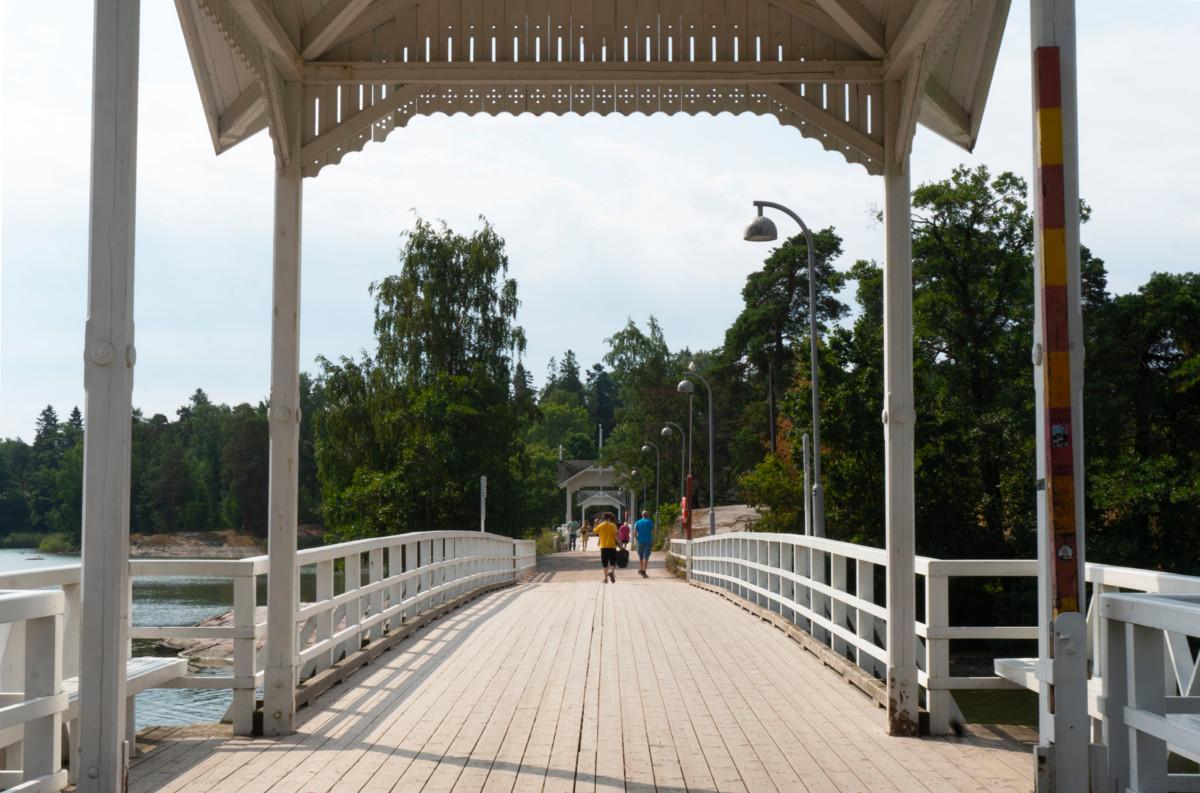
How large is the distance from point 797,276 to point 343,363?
83.8ft

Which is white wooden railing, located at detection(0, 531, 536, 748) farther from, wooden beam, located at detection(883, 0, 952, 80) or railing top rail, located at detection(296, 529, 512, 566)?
wooden beam, located at detection(883, 0, 952, 80)

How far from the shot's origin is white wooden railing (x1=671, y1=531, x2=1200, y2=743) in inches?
213

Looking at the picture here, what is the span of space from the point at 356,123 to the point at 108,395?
346 centimetres

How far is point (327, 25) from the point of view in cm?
773

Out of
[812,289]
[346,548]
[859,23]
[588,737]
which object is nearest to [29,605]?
[588,737]

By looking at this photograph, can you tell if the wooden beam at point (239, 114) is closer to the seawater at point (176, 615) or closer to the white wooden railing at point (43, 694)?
the seawater at point (176, 615)

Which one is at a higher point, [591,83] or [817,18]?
[817,18]

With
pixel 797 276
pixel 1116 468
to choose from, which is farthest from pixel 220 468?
pixel 1116 468

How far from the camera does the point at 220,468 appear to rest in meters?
81.3

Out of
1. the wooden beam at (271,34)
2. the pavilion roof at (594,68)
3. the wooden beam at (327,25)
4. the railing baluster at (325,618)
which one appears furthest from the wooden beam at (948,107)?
the railing baluster at (325,618)

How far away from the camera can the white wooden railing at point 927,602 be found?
17.8 feet

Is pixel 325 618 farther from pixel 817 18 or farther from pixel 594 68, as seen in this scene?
pixel 817 18

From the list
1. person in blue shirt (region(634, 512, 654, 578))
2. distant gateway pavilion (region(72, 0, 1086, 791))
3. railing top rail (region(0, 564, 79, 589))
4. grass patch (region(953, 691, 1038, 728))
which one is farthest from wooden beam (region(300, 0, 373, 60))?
person in blue shirt (region(634, 512, 654, 578))

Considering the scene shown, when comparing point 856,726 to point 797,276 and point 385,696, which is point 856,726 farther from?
point 797,276
